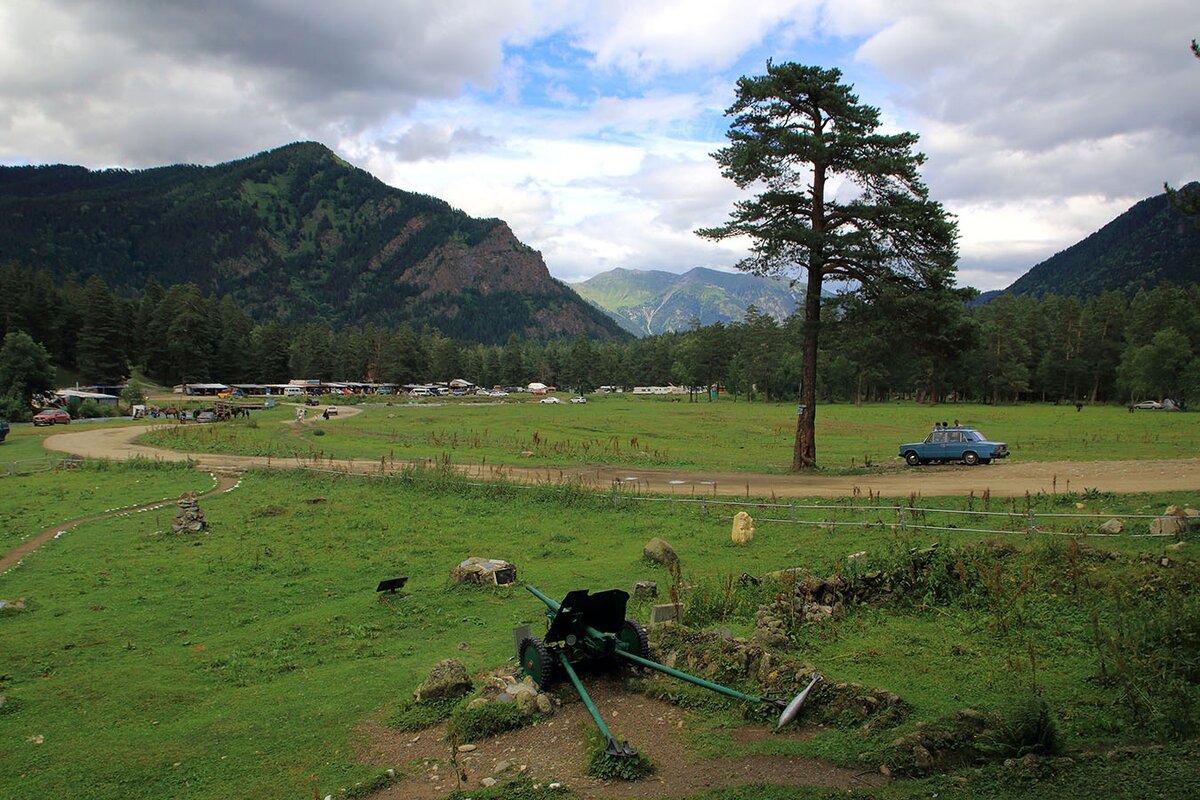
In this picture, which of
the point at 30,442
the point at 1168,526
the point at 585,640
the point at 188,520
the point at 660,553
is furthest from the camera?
the point at 30,442

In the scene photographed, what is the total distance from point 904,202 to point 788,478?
12490 millimetres

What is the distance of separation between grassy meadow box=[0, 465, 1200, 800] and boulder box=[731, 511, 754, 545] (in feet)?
1.38

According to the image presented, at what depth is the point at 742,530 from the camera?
1870 centimetres

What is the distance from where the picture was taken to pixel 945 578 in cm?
1191

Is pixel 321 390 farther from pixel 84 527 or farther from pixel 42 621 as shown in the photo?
pixel 42 621

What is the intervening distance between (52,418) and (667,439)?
198 ft

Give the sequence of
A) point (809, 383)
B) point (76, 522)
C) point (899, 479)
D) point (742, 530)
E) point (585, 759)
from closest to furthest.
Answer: point (585, 759) → point (742, 530) → point (76, 522) → point (899, 479) → point (809, 383)

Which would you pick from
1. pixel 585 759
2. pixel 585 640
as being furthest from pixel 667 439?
pixel 585 759

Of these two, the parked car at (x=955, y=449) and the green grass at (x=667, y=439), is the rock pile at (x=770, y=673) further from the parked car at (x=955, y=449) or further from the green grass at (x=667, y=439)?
the parked car at (x=955, y=449)

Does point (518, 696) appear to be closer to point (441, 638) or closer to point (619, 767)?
point (619, 767)

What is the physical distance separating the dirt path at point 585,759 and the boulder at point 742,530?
33.1 ft

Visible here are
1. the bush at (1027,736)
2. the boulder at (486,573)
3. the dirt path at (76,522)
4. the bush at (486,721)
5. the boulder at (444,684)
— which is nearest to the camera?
the bush at (1027,736)

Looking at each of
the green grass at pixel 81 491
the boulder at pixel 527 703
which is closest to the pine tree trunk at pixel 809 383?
the boulder at pixel 527 703

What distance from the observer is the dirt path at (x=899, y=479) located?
23.2 meters
